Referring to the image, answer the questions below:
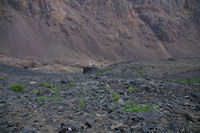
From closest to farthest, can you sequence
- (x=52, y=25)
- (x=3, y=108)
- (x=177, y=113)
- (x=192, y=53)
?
(x=3, y=108), (x=177, y=113), (x=52, y=25), (x=192, y=53)

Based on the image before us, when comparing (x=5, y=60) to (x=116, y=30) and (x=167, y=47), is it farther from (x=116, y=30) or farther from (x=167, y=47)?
(x=167, y=47)

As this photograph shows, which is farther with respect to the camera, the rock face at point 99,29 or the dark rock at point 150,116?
the rock face at point 99,29

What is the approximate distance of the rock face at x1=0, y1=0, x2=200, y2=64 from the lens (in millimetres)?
44438

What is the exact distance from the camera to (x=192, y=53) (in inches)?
2936

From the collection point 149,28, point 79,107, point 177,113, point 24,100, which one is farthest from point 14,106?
point 149,28

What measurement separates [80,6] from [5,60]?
39593 millimetres

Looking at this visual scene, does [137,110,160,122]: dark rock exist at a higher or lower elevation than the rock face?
lower

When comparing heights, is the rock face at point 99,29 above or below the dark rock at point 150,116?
above

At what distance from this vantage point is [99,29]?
6231 centimetres

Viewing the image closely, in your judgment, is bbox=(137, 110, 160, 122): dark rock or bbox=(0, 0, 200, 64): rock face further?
bbox=(0, 0, 200, 64): rock face

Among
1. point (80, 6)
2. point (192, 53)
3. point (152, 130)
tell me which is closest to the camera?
point (152, 130)

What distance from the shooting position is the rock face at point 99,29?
44438 mm

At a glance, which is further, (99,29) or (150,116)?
(99,29)

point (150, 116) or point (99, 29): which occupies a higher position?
point (99, 29)
